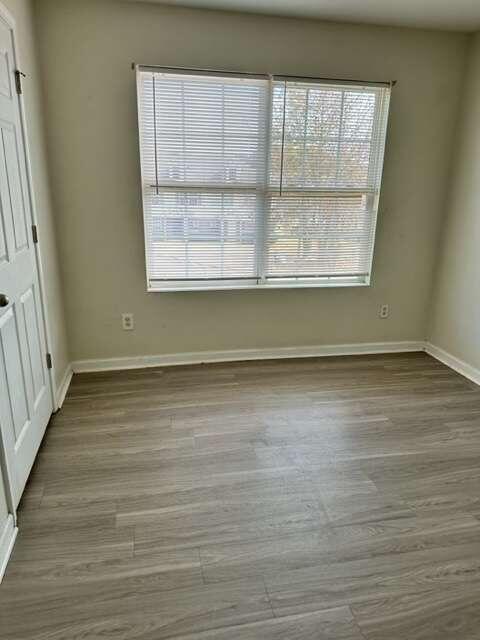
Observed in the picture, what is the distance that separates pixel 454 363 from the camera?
11.8 feet

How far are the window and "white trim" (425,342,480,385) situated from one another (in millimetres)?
1141

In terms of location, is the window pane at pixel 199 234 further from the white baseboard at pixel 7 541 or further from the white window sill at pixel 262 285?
the white baseboard at pixel 7 541

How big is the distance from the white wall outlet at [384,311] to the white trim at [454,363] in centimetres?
53

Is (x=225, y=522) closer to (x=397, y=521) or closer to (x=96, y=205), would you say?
(x=397, y=521)

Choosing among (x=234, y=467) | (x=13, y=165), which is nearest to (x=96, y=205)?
(x=13, y=165)

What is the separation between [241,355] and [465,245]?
207 cm

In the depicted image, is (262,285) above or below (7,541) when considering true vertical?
above

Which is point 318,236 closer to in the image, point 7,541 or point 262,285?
point 262,285

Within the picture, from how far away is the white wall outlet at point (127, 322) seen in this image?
3338 millimetres

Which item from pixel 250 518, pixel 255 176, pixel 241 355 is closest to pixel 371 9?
pixel 255 176

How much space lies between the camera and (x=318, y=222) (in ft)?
11.2

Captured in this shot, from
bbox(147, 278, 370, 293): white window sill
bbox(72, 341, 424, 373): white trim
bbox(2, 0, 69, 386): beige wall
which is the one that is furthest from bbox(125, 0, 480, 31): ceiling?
bbox(72, 341, 424, 373): white trim

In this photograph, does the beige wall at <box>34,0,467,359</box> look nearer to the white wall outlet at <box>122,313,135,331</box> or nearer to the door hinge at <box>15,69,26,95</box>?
the white wall outlet at <box>122,313,135,331</box>

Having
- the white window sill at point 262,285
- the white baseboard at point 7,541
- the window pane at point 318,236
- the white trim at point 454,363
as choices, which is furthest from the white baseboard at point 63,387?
the white trim at point 454,363
